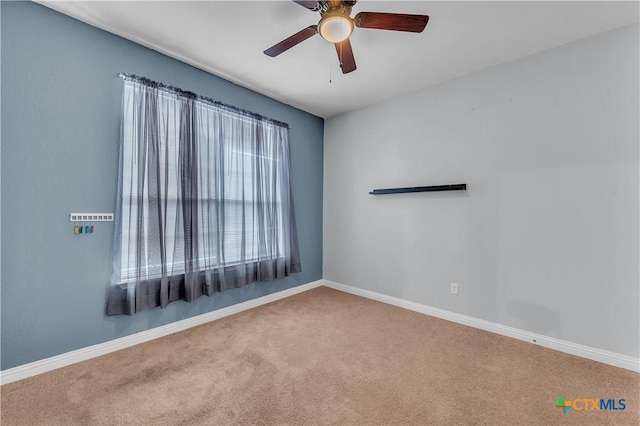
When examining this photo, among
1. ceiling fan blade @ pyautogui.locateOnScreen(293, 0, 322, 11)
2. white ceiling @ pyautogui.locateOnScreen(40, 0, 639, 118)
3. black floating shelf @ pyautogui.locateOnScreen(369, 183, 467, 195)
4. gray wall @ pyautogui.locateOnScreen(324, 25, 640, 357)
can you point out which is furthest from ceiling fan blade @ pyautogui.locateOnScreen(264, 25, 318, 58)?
black floating shelf @ pyautogui.locateOnScreen(369, 183, 467, 195)

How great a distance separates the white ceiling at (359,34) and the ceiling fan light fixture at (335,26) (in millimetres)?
454

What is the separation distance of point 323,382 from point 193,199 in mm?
1976

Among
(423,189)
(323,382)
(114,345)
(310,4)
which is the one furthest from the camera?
(423,189)

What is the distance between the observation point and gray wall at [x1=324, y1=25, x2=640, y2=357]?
2.09 meters

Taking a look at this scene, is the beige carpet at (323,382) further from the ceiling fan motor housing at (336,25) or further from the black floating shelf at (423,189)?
the ceiling fan motor housing at (336,25)

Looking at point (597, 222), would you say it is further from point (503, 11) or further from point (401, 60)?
point (401, 60)

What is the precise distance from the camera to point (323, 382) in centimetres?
183

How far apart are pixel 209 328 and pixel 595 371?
3.22 meters

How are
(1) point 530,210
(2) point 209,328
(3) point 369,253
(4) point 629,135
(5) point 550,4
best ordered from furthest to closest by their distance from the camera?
(3) point 369,253, (2) point 209,328, (1) point 530,210, (4) point 629,135, (5) point 550,4

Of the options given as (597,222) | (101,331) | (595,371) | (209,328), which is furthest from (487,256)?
(101,331)

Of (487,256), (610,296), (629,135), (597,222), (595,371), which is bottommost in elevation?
(595,371)

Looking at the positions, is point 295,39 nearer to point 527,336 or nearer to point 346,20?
point 346,20

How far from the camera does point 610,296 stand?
211cm

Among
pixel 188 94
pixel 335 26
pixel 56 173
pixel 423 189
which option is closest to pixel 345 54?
pixel 335 26
